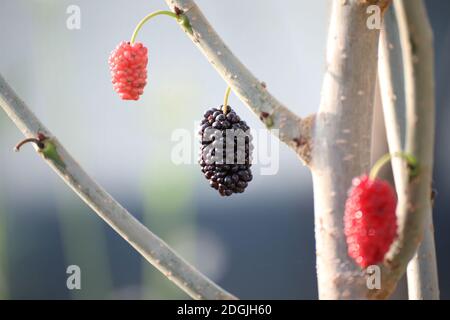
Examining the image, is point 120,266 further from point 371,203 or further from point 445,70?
point 371,203

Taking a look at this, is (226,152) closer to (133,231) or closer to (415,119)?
(133,231)

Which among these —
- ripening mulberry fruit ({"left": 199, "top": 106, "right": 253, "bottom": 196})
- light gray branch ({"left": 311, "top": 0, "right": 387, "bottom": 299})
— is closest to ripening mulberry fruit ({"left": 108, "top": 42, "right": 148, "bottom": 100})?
ripening mulberry fruit ({"left": 199, "top": 106, "right": 253, "bottom": 196})

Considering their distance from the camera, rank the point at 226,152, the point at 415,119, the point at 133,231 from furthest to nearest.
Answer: the point at 226,152 < the point at 133,231 < the point at 415,119

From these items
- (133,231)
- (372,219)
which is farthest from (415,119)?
(133,231)

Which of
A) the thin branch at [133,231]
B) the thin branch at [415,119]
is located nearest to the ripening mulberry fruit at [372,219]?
the thin branch at [415,119]

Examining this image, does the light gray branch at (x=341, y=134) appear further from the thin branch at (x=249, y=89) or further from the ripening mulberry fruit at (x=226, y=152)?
the ripening mulberry fruit at (x=226, y=152)
